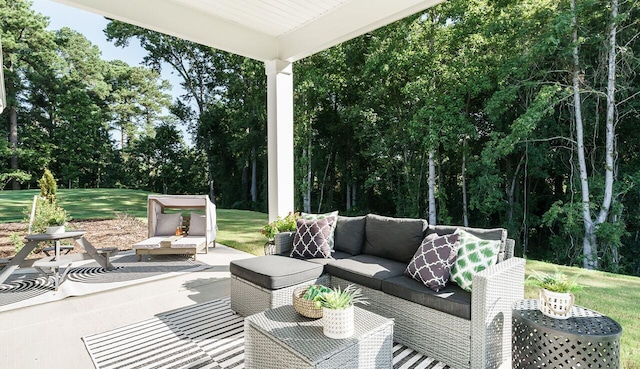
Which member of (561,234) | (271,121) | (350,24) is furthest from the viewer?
(561,234)

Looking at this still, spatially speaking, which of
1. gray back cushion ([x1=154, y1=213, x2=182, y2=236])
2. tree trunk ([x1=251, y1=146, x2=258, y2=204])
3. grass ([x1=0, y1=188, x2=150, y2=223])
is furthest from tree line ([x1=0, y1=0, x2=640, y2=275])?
gray back cushion ([x1=154, y1=213, x2=182, y2=236])

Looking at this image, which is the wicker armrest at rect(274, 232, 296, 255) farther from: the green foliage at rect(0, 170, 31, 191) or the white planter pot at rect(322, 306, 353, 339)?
the green foliage at rect(0, 170, 31, 191)

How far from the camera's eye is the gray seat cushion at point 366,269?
2557 millimetres

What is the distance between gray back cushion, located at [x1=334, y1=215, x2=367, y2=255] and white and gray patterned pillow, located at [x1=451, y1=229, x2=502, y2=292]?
3.70ft

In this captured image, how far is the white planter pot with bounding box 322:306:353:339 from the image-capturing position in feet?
5.51

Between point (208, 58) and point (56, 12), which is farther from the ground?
point (208, 58)

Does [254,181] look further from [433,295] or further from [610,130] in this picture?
[433,295]

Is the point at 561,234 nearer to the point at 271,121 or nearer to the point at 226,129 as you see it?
the point at 271,121

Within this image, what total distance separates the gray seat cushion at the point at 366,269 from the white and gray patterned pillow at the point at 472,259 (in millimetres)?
478

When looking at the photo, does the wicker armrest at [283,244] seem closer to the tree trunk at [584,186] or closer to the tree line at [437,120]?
the tree line at [437,120]

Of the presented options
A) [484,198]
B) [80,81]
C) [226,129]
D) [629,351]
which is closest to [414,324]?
[629,351]

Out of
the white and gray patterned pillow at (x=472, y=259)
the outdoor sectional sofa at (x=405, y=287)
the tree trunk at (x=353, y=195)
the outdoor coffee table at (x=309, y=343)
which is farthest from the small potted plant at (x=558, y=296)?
the tree trunk at (x=353, y=195)

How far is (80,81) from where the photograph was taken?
7910 mm

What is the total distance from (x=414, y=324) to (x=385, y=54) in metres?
7.13
